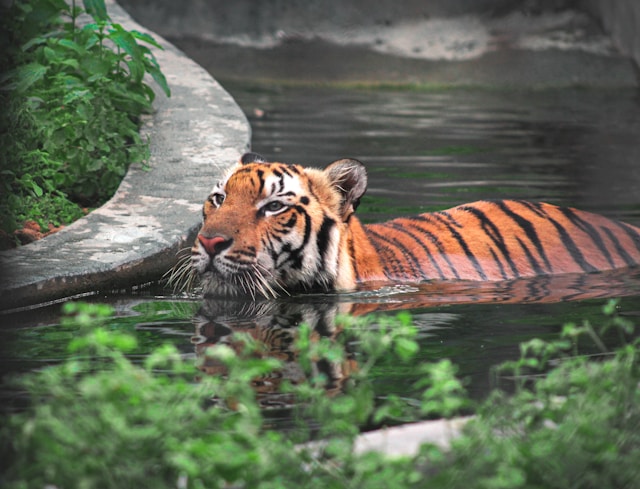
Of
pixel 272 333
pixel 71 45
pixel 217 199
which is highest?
pixel 71 45

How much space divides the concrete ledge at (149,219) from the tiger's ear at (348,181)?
910 mm

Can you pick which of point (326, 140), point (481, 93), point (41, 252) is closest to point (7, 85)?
point (41, 252)

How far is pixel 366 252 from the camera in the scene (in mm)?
5074

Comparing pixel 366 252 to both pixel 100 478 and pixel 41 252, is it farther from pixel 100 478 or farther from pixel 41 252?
pixel 100 478

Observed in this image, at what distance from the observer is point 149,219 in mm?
5648

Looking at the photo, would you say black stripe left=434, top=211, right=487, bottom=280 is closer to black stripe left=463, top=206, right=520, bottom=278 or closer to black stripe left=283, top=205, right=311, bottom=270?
black stripe left=463, top=206, right=520, bottom=278

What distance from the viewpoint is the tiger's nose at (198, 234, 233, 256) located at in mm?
4660

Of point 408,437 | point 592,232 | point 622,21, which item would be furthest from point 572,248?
point 622,21

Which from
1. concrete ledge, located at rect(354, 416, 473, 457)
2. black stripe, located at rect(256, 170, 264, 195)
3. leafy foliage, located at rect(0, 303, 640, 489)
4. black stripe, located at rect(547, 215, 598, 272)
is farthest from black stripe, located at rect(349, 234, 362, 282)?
leafy foliage, located at rect(0, 303, 640, 489)

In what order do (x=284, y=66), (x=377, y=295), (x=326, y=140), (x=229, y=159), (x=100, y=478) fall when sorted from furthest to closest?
(x=284, y=66) → (x=326, y=140) → (x=229, y=159) → (x=377, y=295) → (x=100, y=478)

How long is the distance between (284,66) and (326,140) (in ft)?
20.4

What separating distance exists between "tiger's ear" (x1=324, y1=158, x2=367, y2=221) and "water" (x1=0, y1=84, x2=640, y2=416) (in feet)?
1.32

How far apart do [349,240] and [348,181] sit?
27 centimetres

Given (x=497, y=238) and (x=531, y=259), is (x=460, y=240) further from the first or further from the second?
(x=531, y=259)
